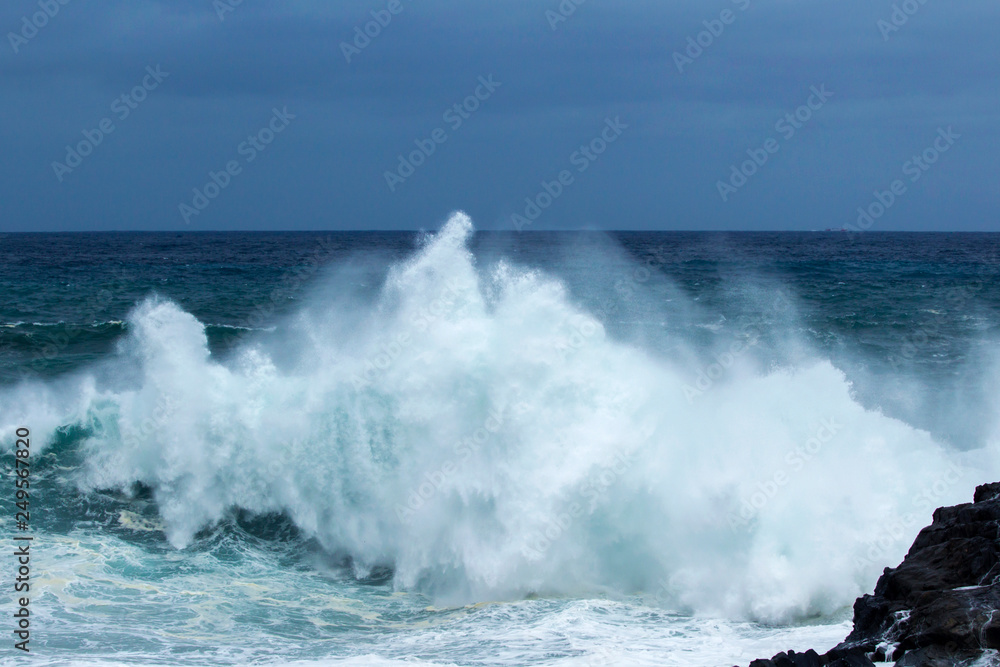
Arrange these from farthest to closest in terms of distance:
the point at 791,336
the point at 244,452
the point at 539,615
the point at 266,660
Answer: the point at 791,336
the point at 244,452
the point at 539,615
the point at 266,660

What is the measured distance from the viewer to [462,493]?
38.5 feet

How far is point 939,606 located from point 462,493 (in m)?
6.55

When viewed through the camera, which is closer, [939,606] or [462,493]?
[939,606]

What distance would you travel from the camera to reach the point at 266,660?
833 cm

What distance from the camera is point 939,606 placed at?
21.2ft

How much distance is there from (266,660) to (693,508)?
5625mm

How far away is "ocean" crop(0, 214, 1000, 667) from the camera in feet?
30.1

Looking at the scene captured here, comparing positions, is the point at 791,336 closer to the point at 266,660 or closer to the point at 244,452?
the point at 244,452

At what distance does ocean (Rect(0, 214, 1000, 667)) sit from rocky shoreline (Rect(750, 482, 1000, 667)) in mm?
1319

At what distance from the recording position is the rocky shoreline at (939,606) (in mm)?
6094

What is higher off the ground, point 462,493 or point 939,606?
point 462,493

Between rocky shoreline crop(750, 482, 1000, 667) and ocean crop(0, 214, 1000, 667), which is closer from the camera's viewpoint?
rocky shoreline crop(750, 482, 1000, 667)

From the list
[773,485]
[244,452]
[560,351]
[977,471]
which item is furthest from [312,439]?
[977,471]

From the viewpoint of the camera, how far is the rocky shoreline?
6094 mm
